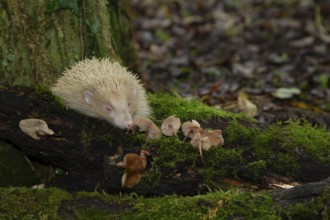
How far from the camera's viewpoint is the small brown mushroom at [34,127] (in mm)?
4832

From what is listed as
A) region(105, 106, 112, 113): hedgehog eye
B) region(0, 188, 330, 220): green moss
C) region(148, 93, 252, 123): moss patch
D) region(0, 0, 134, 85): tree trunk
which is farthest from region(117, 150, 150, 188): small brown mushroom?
region(0, 0, 134, 85): tree trunk

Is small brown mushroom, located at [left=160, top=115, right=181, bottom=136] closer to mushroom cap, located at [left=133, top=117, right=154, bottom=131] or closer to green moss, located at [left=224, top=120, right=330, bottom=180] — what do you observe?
mushroom cap, located at [left=133, top=117, right=154, bottom=131]

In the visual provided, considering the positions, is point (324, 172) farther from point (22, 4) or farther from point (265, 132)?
point (22, 4)

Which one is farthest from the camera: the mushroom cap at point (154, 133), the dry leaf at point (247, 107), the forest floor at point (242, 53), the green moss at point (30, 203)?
the forest floor at point (242, 53)

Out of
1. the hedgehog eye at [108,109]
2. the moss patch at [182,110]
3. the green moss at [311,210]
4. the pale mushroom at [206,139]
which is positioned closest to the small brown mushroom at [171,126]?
the pale mushroom at [206,139]

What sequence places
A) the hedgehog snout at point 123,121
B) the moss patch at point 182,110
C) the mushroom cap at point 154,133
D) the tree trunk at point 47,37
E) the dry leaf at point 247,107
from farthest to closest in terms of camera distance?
the dry leaf at point 247,107 < the tree trunk at point 47,37 < the moss patch at point 182,110 < the hedgehog snout at point 123,121 < the mushroom cap at point 154,133

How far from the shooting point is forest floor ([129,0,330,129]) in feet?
29.4

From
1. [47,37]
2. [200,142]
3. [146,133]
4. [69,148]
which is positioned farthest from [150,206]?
[47,37]

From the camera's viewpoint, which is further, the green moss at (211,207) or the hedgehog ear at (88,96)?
the hedgehog ear at (88,96)

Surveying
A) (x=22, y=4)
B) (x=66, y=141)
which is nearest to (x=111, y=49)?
(x=22, y=4)

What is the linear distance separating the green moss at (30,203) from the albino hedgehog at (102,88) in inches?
46.6

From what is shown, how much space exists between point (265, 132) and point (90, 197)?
1640 millimetres

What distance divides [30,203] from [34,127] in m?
0.67

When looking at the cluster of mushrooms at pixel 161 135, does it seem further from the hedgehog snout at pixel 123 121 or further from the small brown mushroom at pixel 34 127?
the small brown mushroom at pixel 34 127
